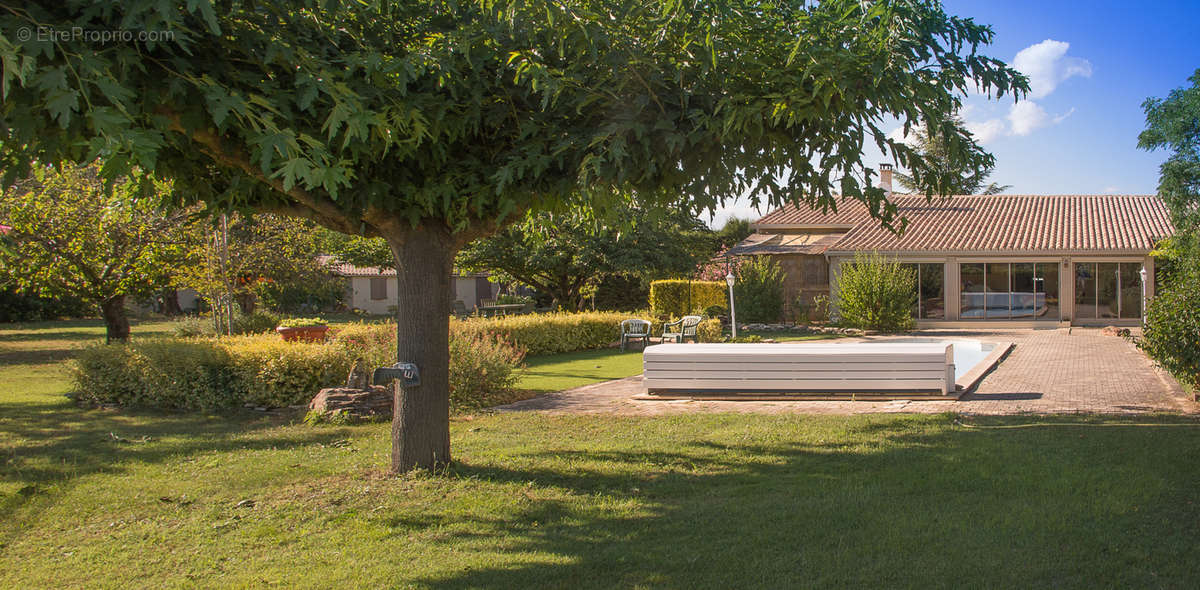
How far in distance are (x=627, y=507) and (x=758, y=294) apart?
73.1 feet

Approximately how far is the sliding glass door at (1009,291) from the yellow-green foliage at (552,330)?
12453mm

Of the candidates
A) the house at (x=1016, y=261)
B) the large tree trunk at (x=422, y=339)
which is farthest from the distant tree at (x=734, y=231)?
the large tree trunk at (x=422, y=339)

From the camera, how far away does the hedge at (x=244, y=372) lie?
426 inches

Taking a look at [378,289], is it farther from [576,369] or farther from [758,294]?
[576,369]

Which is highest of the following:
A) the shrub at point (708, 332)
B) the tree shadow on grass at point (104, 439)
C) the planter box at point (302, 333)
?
the planter box at point (302, 333)

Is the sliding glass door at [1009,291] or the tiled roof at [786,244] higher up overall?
the tiled roof at [786,244]

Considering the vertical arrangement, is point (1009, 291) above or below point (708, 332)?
above

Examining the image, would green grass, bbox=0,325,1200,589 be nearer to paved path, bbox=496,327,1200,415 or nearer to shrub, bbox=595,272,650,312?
paved path, bbox=496,327,1200,415

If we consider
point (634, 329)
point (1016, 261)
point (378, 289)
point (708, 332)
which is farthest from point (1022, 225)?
point (378, 289)

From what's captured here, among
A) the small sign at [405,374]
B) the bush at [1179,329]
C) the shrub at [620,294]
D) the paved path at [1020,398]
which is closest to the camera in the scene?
the small sign at [405,374]

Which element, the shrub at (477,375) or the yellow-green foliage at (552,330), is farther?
the yellow-green foliage at (552,330)

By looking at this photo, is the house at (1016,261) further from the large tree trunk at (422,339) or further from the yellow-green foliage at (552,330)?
the large tree trunk at (422,339)

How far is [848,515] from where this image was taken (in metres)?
5.34

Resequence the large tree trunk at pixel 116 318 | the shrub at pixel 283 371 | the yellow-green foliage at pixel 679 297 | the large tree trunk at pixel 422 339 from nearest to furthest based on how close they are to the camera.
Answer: the large tree trunk at pixel 422 339
the shrub at pixel 283 371
the large tree trunk at pixel 116 318
the yellow-green foliage at pixel 679 297
